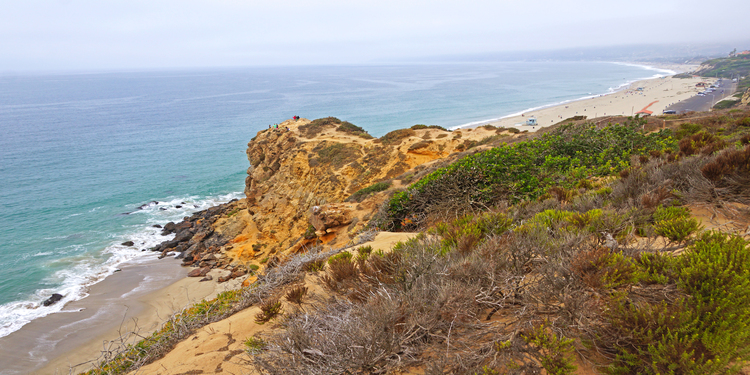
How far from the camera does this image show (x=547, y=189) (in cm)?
742

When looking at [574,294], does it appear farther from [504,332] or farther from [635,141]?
[635,141]

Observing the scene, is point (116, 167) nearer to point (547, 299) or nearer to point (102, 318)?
point (102, 318)

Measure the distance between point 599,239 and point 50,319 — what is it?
78.9ft

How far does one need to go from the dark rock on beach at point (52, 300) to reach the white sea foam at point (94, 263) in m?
0.20

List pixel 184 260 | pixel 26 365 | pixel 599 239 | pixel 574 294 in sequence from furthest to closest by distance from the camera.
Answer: pixel 184 260 < pixel 26 365 < pixel 599 239 < pixel 574 294

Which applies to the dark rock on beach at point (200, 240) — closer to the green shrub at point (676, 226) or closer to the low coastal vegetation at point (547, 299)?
the low coastal vegetation at point (547, 299)

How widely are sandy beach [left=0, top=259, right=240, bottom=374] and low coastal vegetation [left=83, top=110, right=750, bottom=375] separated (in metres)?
10.1

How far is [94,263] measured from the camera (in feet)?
73.7

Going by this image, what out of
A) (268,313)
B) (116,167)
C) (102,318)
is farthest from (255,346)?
(116,167)

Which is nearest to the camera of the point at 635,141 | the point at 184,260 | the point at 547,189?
the point at 547,189

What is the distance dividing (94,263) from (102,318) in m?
7.67

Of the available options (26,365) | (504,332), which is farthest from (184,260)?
(504,332)

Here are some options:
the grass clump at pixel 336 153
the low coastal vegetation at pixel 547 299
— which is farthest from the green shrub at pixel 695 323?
the grass clump at pixel 336 153

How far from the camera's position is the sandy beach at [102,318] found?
552 inches
